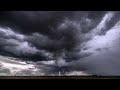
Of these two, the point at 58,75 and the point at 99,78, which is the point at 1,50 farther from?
the point at 99,78
